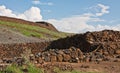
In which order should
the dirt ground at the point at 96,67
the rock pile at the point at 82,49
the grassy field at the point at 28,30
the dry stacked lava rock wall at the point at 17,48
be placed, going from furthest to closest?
the grassy field at the point at 28,30 → the dry stacked lava rock wall at the point at 17,48 → the rock pile at the point at 82,49 → the dirt ground at the point at 96,67

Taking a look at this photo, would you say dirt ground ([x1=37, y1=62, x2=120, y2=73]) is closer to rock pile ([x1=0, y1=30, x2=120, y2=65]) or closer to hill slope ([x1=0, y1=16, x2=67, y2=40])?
rock pile ([x1=0, y1=30, x2=120, y2=65])

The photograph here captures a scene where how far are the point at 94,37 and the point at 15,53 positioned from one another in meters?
8.62

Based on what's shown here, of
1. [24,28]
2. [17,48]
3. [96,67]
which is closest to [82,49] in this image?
[17,48]

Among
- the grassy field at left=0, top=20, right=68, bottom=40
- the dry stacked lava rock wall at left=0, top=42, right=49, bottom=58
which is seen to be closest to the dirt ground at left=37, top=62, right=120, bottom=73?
the dry stacked lava rock wall at left=0, top=42, right=49, bottom=58

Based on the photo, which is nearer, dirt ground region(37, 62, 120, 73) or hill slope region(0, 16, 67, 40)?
dirt ground region(37, 62, 120, 73)

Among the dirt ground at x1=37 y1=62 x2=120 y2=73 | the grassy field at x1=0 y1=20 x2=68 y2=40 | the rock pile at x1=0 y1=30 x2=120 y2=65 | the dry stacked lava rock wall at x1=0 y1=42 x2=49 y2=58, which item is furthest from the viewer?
the grassy field at x1=0 y1=20 x2=68 y2=40

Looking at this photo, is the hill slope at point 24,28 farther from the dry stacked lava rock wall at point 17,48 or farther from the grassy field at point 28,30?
the dry stacked lava rock wall at point 17,48

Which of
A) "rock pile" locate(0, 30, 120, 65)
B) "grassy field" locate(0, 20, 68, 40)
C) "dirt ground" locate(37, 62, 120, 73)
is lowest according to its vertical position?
"dirt ground" locate(37, 62, 120, 73)

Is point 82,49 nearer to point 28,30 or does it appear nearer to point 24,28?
point 28,30

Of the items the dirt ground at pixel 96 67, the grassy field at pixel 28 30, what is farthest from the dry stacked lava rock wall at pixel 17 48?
the dirt ground at pixel 96 67

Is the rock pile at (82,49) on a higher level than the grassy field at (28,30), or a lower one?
lower

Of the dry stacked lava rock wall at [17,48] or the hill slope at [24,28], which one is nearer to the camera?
the dry stacked lava rock wall at [17,48]

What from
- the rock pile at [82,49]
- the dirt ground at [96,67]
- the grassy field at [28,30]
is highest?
the grassy field at [28,30]

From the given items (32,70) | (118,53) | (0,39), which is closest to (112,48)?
(118,53)
